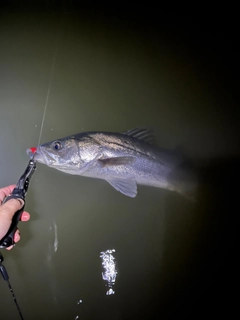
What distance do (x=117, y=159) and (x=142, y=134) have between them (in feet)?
1.12

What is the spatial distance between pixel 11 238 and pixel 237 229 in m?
2.11

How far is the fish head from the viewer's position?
1958 mm

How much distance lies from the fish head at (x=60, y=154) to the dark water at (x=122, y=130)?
0.49 metres

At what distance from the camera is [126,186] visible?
2146 millimetres

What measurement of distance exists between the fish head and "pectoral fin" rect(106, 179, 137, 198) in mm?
340

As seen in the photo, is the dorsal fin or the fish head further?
the dorsal fin

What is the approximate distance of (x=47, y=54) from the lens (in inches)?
127

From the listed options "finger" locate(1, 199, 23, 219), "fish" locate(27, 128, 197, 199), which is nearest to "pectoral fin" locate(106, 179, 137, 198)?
"fish" locate(27, 128, 197, 199)

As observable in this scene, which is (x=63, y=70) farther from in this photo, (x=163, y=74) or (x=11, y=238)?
(x=11, y=238)

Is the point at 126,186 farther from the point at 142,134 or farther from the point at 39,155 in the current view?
the point at 39,155

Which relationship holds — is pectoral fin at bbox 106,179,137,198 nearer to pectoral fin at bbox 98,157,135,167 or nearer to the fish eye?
pectoral fin at bbox 98,157,135,167

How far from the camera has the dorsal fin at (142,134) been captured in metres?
2.21

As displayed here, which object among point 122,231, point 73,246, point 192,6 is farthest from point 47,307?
point 192,6

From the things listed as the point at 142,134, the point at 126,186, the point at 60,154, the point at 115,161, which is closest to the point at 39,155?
the point at 60,154
